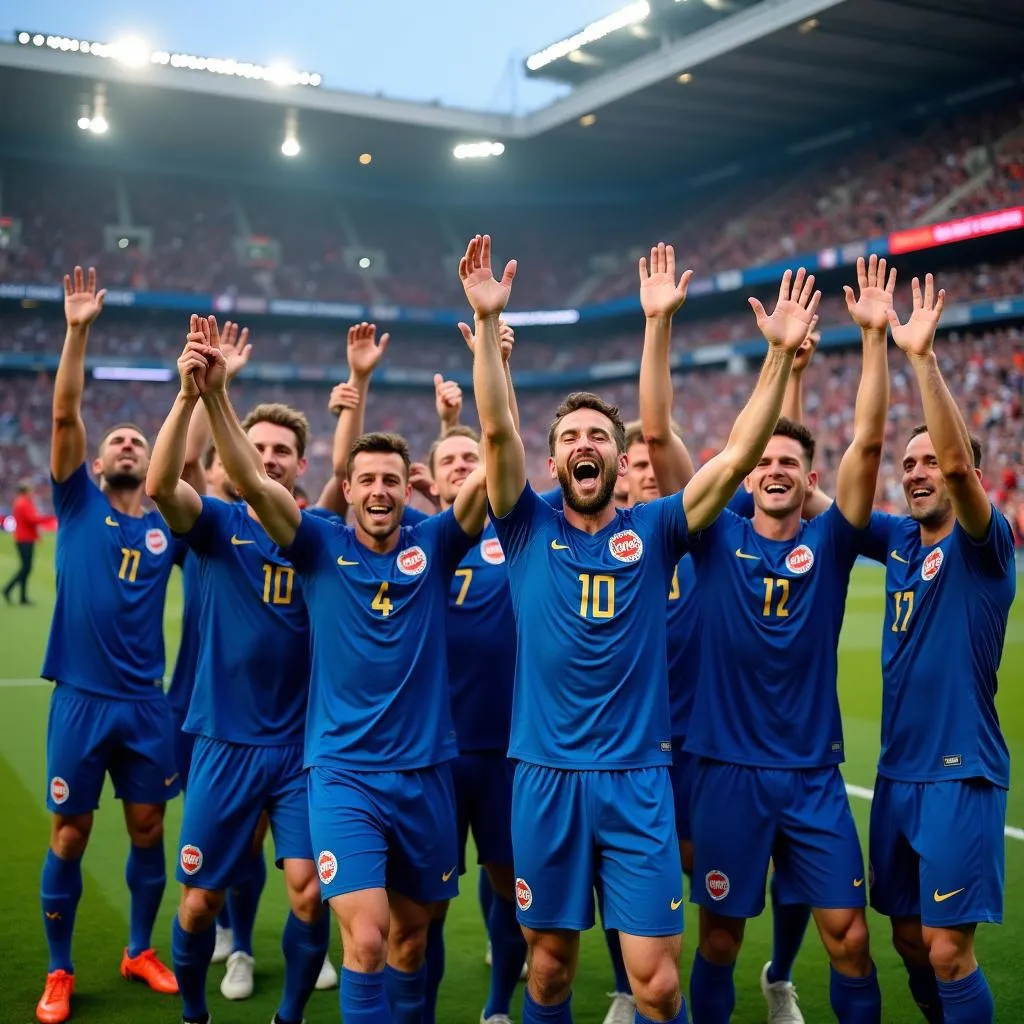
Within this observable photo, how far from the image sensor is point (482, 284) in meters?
4.06

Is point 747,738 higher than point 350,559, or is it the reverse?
point 350,559

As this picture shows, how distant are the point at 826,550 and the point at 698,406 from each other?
113 feet

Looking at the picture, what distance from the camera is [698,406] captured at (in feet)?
125

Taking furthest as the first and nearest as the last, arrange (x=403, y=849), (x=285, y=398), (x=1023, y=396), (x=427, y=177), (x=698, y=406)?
(x=427, y=177) → (x=285, y=398) → (x=698, y=406) → (x=1023, y=396) → (x=403, y=849)

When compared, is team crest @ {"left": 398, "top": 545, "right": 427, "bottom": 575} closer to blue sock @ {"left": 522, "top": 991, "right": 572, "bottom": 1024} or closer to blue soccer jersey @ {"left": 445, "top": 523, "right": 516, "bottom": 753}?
A: blue soccer jersey @ {"left": 445, "top": 523, "right": 516, "bottom": 753}

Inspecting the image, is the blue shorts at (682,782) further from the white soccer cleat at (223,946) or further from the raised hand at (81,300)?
the raised hand at (81,300)

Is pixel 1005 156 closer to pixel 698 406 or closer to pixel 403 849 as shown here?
pixel 698 406

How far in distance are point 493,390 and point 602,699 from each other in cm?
112

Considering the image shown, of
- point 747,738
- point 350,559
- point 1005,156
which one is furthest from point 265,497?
point 1005,156

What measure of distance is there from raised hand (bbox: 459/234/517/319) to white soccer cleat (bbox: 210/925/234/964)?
11.0ft

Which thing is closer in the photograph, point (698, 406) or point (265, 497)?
point (265, 497)

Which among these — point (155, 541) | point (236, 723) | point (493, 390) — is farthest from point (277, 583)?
point (493, 390)

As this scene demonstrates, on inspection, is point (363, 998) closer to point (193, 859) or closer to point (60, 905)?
point (193, 859)

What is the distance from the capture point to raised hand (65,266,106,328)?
17.1 ft
